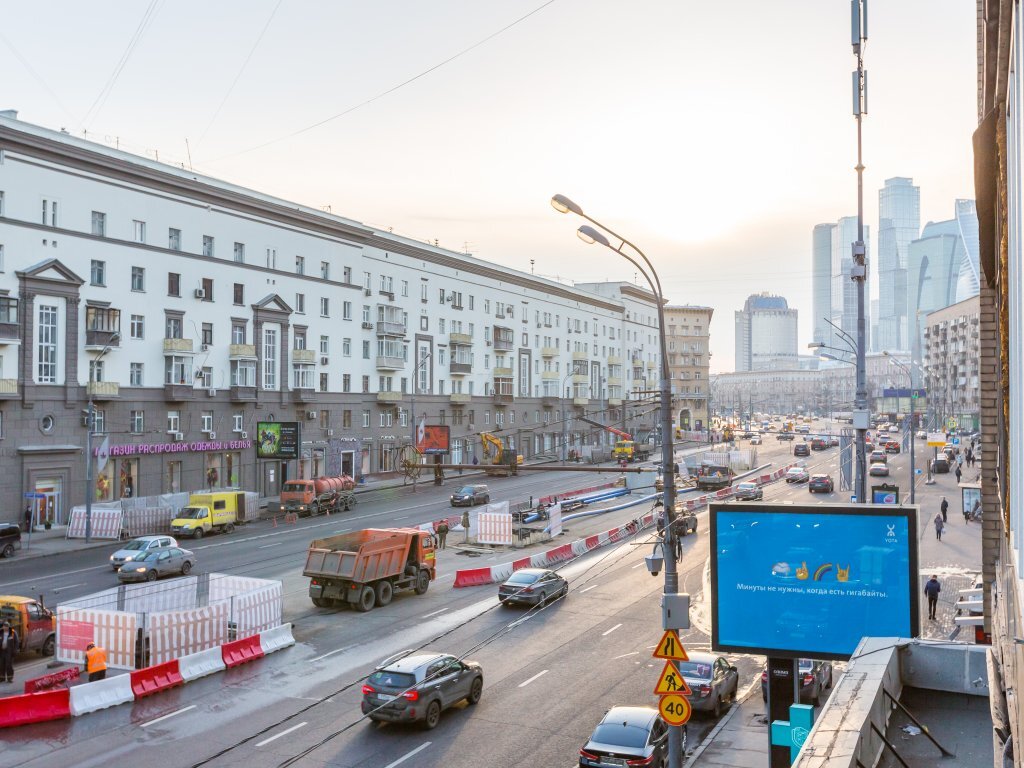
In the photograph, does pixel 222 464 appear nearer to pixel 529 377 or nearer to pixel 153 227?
pixel 153 227

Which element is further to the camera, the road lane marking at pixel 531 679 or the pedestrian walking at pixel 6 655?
the road lane marking at pixel 531 679

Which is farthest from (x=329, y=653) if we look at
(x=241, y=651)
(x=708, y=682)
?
(x=708, y=682)

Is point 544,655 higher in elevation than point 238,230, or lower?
lower

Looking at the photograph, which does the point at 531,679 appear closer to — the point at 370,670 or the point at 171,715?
the point at 370,670

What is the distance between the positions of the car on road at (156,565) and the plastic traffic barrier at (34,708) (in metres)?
14.7

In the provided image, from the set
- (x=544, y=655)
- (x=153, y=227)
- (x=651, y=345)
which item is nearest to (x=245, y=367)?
(x=153, y=227)

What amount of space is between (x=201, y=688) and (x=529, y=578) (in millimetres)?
11847

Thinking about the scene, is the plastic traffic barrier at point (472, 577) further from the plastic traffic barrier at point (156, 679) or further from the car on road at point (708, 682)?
the car on road at point (708, 682)

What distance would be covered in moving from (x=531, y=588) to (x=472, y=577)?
5095 mm


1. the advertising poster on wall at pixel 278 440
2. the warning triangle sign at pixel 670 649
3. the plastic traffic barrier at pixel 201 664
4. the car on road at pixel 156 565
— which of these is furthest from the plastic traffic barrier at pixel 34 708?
the advertising poster on wall at pixel 278 440

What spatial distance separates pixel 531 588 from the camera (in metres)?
28.1

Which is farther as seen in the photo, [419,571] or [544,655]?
[419,571]

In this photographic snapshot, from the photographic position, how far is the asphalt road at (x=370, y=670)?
625 inches

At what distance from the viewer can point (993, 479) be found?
56.6 ft
